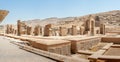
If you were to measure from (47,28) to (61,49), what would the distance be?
1068cm

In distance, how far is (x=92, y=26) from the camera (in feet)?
82.0

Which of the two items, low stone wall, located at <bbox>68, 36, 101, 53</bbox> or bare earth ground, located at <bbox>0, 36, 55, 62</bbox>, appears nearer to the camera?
bare earth ground, located at <bbox>0, 36, 55, 62</bbox>

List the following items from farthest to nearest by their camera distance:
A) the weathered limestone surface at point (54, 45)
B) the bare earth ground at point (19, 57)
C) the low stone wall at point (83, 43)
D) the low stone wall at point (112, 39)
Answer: the low stone wall at point (112, 39)
the low stone wall at point (83, 43)
the weathered limestone surface at point (54, 45)
the bare earth ground at point (19, 57)

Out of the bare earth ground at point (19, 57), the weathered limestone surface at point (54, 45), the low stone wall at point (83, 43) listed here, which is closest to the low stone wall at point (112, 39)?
the low stone wall at point (83, 43)

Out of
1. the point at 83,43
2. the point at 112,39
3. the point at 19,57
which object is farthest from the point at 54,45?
the point at 112,39

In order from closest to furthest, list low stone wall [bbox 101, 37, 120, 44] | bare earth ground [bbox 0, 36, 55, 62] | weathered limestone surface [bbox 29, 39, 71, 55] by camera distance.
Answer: bare earth ground [bbox 0, 36, 55, 62]
weathered limestone surface [bbox 29, 39, 71, 55]
low stone wall [bbox 101, 37, 120, 44]

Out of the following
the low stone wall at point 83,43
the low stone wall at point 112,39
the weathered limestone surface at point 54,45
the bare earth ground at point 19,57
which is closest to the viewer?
the bare earth ground at point 19,57

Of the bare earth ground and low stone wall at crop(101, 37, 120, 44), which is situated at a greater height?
the bare earth ground

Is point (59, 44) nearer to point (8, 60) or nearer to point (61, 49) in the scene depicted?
point (61, 49)

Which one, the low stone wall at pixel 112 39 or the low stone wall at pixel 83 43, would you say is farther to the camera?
the low stone wall at pixel 112 39

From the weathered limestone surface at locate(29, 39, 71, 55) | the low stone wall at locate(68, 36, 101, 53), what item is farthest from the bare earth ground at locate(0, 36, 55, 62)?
the low stone wall at locate(68, 36, 101, 53)

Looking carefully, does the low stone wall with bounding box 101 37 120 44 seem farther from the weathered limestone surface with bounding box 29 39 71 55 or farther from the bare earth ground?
the bare earth ground

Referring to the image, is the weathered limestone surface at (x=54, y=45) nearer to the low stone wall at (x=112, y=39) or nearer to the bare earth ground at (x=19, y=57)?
the bare earth ground at (x=19, y=57)

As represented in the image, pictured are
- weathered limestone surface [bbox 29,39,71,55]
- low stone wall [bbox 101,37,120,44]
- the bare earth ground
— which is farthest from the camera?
low stone wall [bbox 101,37,120,44]
